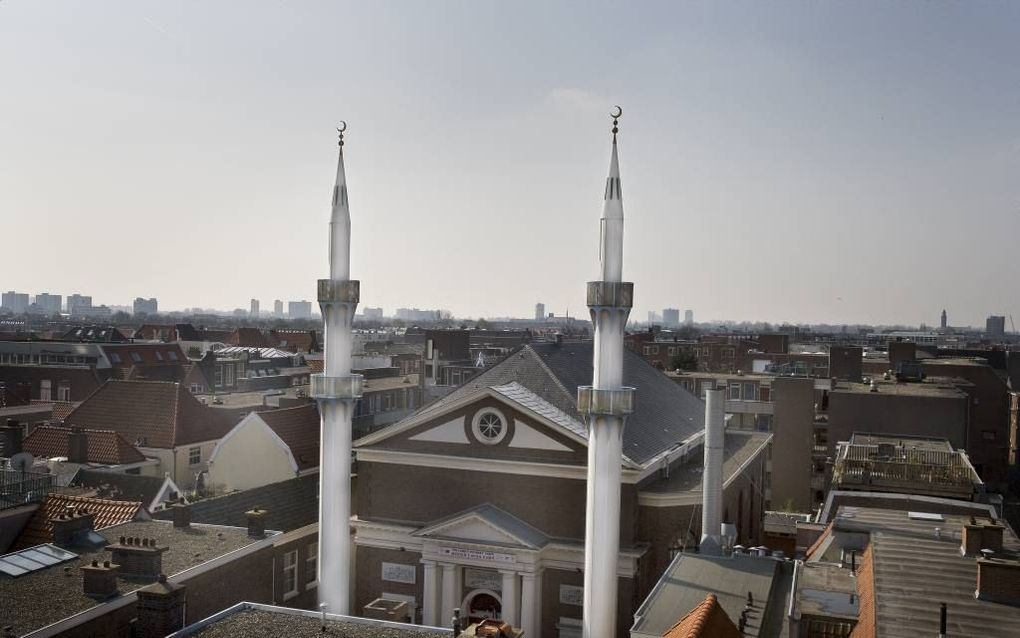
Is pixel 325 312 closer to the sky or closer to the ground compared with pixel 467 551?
closer to the sky

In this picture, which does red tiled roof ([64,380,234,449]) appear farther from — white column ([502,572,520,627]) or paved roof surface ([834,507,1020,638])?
paved roof surface ([834,507,1020,638])

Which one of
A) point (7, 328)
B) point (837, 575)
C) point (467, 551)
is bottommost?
point (467, 551)

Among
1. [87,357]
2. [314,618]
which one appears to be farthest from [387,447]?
[87,357]

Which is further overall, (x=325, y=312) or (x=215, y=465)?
(x=215, y=465)

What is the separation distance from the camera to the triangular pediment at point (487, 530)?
26.0 metres

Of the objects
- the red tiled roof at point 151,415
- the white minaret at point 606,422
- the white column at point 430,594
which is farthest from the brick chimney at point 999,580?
the red tiled roof at point 151,415

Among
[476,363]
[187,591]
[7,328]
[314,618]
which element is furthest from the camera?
[476,363]

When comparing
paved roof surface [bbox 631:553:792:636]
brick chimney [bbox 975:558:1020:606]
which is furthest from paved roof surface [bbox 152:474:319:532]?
brick chimney [bbox 975:558:1020:606]

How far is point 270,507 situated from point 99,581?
951 centimetres

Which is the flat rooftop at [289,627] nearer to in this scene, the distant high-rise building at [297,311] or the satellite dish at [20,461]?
the satellite dish at [20,461]

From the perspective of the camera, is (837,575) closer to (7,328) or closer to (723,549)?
(723,549)

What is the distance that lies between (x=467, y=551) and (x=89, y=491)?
12.6 meters

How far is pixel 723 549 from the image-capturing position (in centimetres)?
2514

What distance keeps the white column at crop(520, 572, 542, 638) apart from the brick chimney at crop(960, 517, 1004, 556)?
1212 centimetres
